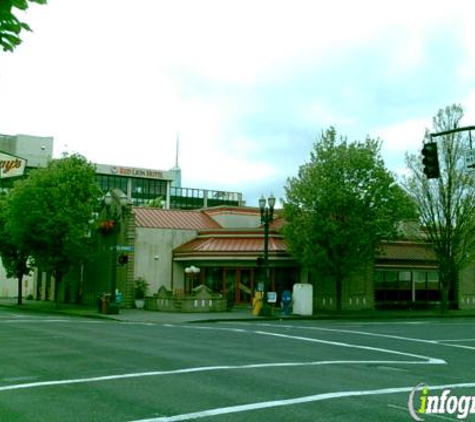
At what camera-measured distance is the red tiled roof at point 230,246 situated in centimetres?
4159

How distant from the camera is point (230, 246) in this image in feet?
139

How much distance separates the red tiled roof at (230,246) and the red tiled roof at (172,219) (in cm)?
173

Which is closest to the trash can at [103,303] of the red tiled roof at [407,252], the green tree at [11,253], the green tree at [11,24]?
the green tree at [11,253]

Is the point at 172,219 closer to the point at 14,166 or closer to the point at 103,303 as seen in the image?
the point at 103,303

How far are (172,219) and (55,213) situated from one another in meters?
7.57

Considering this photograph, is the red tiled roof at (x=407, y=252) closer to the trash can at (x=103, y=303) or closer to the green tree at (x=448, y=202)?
the green tree at (x=448, y=202)

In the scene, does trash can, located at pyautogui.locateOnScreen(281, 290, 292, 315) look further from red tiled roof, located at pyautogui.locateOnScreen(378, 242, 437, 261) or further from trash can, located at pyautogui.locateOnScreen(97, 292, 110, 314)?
red tiled roof, located at pyautogui.locateOnScreen(378, 242, 437, 261)

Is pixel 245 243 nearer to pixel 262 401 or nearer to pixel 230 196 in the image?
pixel 262 401

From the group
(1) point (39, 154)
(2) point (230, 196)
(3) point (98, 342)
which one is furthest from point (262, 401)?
(2) point (230, 196)

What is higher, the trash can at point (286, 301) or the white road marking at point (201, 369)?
the trash can at point (286, 301)

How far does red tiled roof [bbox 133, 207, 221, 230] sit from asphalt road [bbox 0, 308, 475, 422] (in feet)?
69.9

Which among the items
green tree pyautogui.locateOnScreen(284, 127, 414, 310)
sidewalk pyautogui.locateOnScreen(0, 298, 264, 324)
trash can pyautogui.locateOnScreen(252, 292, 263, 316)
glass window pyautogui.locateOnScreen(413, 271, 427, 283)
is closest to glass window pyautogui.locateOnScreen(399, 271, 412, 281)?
glass window pyautogui.locateOnScreen(413, 271, 427, 283)

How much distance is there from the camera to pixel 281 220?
47.1 metres

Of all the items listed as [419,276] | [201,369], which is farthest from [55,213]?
[201,369]
